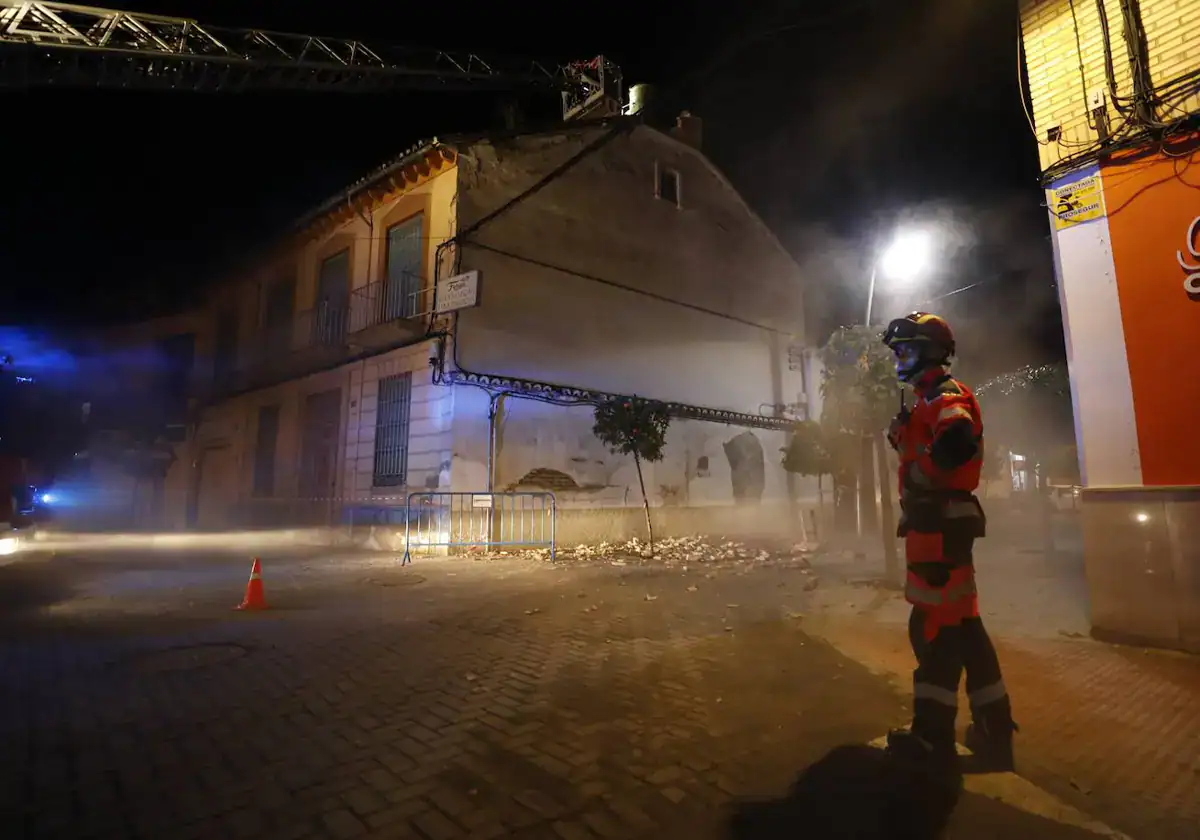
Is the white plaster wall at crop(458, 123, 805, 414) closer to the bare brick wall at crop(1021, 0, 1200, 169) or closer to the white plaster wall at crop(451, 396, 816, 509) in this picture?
the white plaster wall at crop(451, 396, 816, 509)

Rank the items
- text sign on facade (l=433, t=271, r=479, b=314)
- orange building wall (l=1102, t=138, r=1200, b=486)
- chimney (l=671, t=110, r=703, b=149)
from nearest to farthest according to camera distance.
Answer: orange building wall (l=1102, t=138, r=1200, b=486) → text sign on facade (l=433, t=271, r=479, b=314) → chimney (l=671, t=110, r=703, b=149)

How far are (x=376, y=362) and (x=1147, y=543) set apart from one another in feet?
48.4

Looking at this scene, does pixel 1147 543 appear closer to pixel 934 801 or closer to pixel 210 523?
pixel 934 801

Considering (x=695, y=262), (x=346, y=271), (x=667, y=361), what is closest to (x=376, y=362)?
(x=346, y=271)

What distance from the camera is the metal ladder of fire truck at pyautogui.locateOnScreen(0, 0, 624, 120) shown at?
10281mm

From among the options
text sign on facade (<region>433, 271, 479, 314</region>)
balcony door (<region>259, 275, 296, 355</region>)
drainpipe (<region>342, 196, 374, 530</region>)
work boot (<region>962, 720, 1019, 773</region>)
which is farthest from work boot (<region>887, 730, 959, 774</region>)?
balcony door (<region>259, 275, 296, 355</region>)

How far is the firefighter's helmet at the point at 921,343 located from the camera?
315 centimetres

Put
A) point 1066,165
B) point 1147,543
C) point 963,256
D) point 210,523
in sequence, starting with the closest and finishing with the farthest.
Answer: point 1147,543, point 1066,165, point 963,256, point 210,523

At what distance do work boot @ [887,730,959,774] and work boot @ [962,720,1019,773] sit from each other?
0.49ft

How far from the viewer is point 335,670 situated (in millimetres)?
4383

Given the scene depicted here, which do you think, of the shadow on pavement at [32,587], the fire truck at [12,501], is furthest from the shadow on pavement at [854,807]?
the fire truck at [12,501]

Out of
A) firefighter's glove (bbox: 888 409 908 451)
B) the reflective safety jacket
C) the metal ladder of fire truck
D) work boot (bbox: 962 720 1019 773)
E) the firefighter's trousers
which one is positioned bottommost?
work boot (bbox: 962 720 1019 773)

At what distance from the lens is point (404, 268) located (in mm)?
15102

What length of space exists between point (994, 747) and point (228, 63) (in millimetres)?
16294
